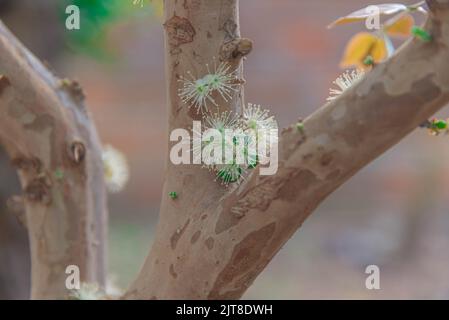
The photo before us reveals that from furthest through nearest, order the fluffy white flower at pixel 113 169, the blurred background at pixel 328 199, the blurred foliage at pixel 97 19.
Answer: the blurred background at pixel 328 199 < the blurred foliage at pixel 97 19 < the fluffy white flower at pixel 113 169

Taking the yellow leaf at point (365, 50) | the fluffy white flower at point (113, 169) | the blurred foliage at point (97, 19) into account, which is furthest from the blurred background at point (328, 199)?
the yellow leaf at point (365, 50)

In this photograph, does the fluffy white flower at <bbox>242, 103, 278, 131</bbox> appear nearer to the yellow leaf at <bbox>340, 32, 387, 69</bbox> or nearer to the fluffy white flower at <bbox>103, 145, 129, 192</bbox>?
the yellow leaf at <bbox>340, 32, 387, 69</bbox>

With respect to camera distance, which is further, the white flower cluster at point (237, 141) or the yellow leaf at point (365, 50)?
the yellow leaf at point (365, 50)

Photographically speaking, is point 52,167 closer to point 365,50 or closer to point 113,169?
point 113,169

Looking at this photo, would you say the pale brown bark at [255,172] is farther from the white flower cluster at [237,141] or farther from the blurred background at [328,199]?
the blurred background at [328,199]

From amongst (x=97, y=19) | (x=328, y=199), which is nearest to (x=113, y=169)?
(x=97, y=19)
